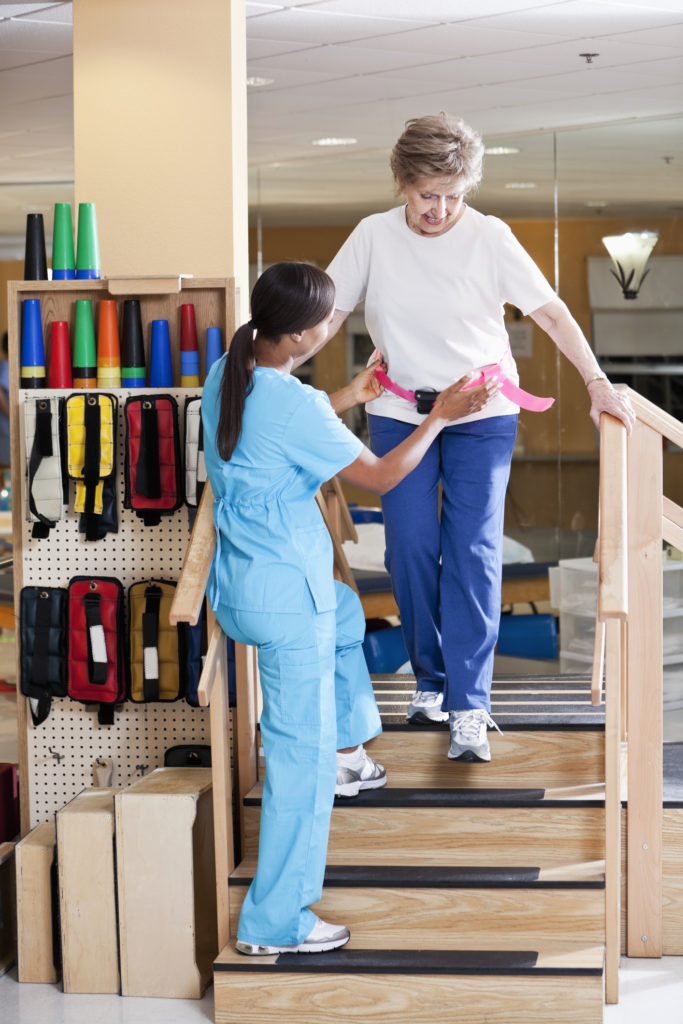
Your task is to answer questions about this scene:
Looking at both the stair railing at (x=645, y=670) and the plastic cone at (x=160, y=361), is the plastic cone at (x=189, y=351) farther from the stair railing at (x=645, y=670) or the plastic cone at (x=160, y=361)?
the stair railing at (x=645, y=670)

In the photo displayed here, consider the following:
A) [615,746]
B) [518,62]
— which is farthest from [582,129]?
[615,746]

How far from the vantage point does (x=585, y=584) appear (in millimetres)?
5906

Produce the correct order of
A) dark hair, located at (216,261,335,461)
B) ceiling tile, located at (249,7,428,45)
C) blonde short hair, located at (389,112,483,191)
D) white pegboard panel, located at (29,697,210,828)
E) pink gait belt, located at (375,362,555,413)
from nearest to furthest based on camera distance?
dark hair, located at (216,261,335,461), blonde short hair, located at (389,112,483,191), pink gait belt, located at (375,362,555,413), white pegboard panel, located at (29,697,210,828), ceiling tile, located at (249,7,428,45)

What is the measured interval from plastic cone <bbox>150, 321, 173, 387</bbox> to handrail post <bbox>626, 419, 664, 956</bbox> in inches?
48.9

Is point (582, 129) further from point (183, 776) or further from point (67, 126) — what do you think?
point (183, 776)

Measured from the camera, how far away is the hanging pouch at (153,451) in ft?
10.9

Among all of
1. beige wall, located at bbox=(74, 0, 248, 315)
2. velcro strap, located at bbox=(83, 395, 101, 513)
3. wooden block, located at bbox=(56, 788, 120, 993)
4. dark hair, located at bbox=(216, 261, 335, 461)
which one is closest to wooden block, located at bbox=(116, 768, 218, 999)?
wooden block, located at bbox=(56, 788, 120, 993)

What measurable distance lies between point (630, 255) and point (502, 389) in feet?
13.7

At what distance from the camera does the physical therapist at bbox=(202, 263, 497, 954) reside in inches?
107

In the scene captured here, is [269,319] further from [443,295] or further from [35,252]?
[35,252]

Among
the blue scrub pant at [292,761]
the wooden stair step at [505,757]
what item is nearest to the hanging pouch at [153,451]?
the blue scrub pant at [292,761]

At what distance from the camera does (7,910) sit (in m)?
3.41

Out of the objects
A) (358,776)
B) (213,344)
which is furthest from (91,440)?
(358,776)

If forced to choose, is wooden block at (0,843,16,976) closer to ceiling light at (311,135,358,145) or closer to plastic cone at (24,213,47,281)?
plastic cone at (24,213,47,281)
